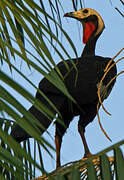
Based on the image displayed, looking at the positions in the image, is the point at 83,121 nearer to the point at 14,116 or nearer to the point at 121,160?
the point at 121,160

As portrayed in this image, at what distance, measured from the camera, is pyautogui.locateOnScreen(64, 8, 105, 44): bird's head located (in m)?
2.83

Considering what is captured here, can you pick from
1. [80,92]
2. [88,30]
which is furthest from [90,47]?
[80,92]

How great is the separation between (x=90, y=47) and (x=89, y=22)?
29cm

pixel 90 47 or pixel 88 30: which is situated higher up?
pixel 88 30

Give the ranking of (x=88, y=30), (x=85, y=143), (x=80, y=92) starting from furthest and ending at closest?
(x=88, y=30), (x=85, y=143), (x=80, y=92)

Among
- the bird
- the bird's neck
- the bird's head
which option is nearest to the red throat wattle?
the bird's head

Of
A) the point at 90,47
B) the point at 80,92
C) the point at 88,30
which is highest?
the point at 88,30

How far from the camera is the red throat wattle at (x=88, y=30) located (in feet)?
9.39

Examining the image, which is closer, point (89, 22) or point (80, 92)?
point (80, 92)

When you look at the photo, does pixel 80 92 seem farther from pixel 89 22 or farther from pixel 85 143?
pixel 89 22

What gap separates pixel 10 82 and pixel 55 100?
1532 millimetres

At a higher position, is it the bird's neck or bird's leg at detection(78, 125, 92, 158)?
the bird's neck

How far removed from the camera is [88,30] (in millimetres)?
2881

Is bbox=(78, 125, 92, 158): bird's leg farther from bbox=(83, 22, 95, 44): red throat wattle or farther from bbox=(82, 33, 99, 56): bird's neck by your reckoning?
bbox=(83, 22, 95, 44): red throat wattle
